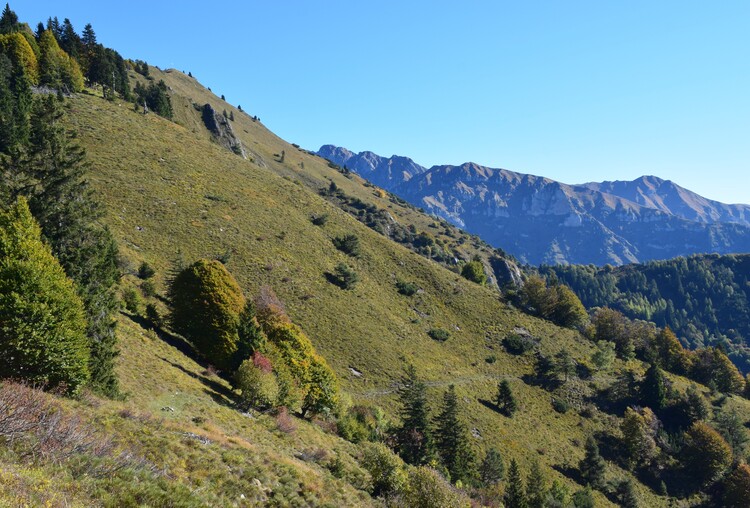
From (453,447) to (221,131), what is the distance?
121 meters

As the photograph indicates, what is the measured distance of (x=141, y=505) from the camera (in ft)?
37.3

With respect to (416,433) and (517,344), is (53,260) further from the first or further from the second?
(517,344)

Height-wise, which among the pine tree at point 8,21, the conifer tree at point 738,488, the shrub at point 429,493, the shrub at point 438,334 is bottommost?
the shrub at point 429,493

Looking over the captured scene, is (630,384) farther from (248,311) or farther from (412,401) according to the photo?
(248,311)

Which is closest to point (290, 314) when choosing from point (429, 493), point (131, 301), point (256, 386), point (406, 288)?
point (131, 301)

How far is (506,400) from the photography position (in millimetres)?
62000

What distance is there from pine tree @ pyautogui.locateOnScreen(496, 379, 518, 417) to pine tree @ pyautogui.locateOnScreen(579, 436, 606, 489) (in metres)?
11.0

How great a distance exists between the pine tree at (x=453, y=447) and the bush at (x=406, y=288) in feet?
107

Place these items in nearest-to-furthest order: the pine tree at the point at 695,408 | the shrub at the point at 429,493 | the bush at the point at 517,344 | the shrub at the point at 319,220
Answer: the shrub at the point at 429,493 < the pine tree at the point at 695,408 < the bush at the point at 517,344 < the shrub at the point at 319,220

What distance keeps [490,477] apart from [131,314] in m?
41.5

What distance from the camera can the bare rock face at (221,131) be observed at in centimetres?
12766

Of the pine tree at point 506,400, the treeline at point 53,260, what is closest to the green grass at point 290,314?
the pine tree at point 506,400

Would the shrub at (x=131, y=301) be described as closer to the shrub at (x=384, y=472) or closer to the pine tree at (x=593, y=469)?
the shrub at (x=384, y=472)

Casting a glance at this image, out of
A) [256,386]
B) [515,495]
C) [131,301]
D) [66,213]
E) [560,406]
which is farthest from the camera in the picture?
[560,406]
